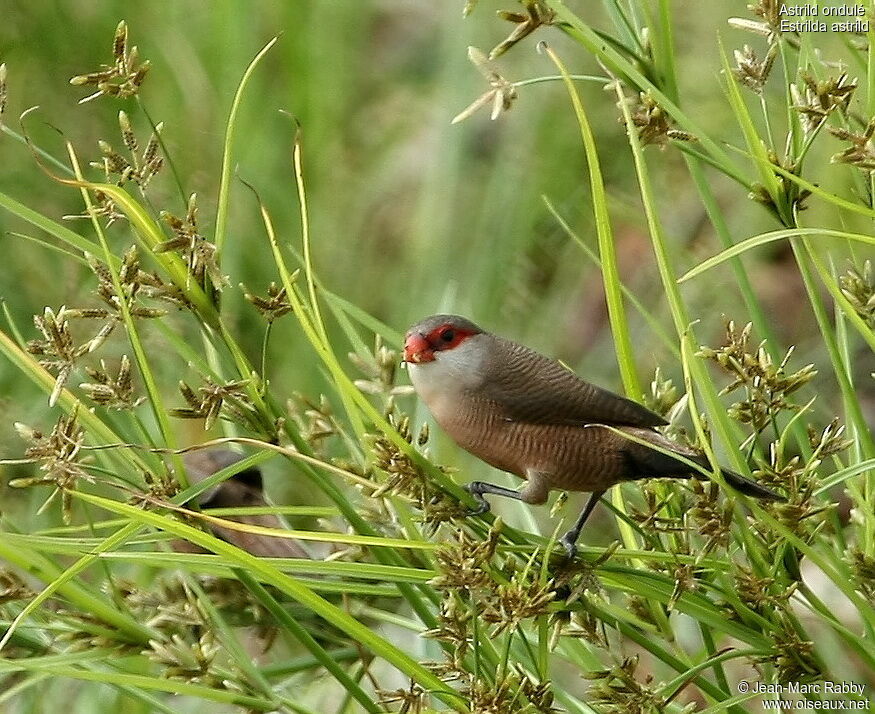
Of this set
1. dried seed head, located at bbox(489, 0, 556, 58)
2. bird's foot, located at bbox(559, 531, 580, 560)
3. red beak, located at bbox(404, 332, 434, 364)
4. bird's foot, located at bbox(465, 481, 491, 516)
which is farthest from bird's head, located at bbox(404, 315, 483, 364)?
dried seed head, located at bbox(489, 0, 556, 58)

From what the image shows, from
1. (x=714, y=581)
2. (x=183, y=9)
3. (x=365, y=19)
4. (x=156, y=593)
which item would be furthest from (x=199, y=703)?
(x=365, y=19)

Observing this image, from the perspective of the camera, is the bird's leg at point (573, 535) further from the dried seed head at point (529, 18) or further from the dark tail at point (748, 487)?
the dried seed head at point (529, 18)

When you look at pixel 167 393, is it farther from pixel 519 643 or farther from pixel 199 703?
pixel 519 643

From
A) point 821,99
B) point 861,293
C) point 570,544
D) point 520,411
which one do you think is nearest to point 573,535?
point 570,544

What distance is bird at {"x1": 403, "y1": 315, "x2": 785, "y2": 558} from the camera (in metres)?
1.36

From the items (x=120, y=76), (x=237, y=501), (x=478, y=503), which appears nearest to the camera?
(x=120, y=76)

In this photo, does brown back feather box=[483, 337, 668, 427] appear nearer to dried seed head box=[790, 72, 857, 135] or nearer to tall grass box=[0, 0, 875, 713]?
tall grass box=[0, 0, 875, 713]

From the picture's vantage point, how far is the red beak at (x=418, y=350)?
1.42m

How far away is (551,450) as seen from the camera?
1.39m

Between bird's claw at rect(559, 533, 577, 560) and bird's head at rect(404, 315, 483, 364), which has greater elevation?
bird's head at rect(404, 315, 483, 364)

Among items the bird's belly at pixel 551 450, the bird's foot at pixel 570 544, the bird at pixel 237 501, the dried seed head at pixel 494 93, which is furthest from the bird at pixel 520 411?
the dried seed head at pixel 494 93

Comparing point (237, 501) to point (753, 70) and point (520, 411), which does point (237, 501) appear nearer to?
point (520, 411)

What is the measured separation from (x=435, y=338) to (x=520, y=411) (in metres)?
0.13

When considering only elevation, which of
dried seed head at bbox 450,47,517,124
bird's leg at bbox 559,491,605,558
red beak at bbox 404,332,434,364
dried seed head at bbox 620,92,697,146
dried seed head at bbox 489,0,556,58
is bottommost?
bird's leg at bbox 559,491,605,558
